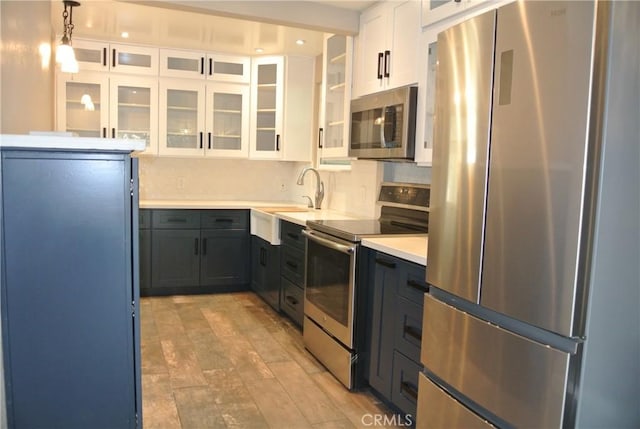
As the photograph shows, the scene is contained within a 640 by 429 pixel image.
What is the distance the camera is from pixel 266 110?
5.10 metres

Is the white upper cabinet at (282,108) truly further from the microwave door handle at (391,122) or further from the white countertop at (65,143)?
the white countertop at (65,143)

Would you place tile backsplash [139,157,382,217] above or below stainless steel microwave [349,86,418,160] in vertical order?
below

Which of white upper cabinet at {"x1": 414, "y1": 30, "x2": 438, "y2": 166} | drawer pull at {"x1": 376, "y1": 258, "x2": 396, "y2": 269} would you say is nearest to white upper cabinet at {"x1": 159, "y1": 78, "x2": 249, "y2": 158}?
white upper cabinet at {"x1": 414, "y1": 30, "x2": 438, "y2": 166}

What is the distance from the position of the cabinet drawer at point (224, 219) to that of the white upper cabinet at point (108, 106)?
84 centimetres

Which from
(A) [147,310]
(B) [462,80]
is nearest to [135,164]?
(B) [462,80]

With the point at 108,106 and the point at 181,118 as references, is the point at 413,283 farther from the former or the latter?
the point at 108,106

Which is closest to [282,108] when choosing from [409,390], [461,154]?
[409,390]

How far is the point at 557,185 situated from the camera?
52.4 inches

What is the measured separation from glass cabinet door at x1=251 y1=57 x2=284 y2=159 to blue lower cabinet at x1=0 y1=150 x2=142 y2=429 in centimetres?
338

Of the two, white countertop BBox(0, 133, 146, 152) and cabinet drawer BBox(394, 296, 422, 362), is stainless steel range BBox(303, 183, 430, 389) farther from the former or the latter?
white countertop BBox(0, 133, 146, 152)

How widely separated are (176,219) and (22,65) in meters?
2.49

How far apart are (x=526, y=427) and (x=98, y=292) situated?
1.46m

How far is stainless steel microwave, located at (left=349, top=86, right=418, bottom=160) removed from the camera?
278 cm

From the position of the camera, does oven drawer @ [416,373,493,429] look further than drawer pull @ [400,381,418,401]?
No
